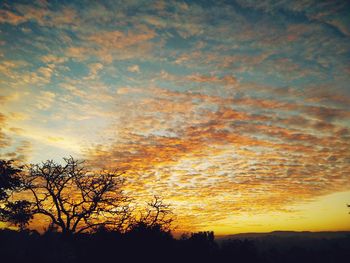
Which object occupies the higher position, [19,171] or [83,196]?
[19,171]

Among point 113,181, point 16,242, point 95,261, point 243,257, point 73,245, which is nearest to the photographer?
point 95,261

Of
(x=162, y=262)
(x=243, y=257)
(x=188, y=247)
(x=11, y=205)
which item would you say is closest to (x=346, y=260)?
(x=243, y=257)

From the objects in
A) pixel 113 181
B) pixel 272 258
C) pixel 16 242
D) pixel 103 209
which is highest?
pixel 113 181

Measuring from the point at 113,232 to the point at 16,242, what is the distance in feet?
280

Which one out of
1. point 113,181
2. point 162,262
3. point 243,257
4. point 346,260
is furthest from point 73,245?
point 346,260

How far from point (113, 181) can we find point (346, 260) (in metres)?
73.9

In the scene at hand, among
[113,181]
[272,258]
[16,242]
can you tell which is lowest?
[272,258]

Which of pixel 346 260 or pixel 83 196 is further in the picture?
pixel 346 260

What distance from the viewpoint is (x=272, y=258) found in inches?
2862

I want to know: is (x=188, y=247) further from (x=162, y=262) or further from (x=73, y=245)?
(x=73, y=245)

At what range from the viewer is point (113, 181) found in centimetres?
2297

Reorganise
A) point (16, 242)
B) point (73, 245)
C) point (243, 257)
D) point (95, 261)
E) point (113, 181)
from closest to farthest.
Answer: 1. point (95, 261)
2. point (73, 245)
3. point (113, 181)
4. point (243, 257)
5. point (16, 242)

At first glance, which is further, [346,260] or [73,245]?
[346,260]

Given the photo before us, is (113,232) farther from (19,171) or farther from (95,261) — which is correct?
(19,171)
